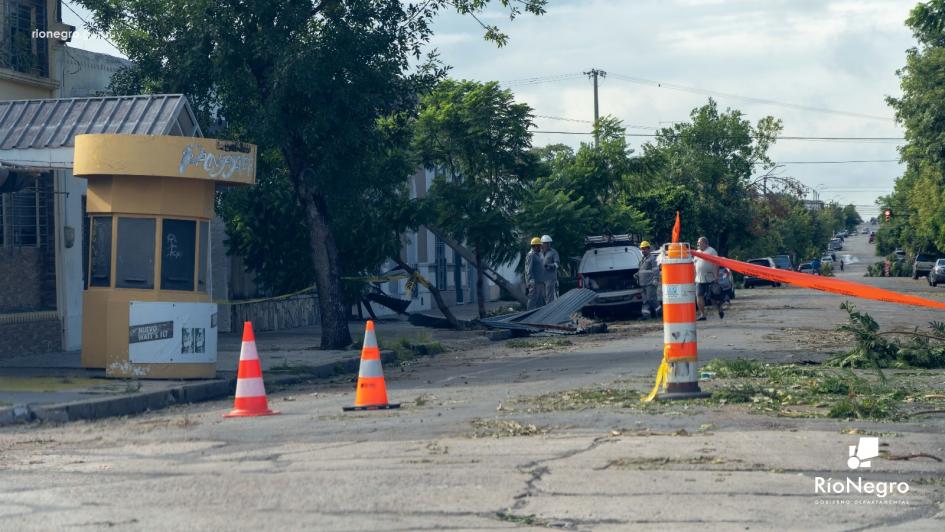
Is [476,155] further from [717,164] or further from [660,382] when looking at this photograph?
[717,164]

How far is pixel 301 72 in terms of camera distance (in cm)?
1647

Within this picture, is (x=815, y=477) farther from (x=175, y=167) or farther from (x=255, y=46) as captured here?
(x=255, y=46)

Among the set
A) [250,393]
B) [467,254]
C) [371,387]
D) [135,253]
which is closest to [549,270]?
[467,254]

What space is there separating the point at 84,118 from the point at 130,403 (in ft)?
15.3

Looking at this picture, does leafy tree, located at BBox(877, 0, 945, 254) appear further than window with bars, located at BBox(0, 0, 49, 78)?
Yes

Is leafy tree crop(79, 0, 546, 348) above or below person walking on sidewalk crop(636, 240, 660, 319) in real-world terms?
above

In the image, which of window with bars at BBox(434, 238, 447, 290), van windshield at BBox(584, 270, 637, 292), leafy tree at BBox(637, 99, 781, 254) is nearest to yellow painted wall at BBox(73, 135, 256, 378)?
van windshield at BBox(584, 270, 637, 292)

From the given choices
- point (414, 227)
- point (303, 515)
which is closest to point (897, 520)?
point (303, 515)

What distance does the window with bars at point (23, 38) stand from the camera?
59.2 feet

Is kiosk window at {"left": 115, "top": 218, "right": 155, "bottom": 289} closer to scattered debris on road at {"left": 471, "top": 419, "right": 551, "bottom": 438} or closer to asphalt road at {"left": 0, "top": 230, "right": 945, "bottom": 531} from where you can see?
asphalt road at {"left": 0, "top": 230, "right": 945, "bottom": 531}

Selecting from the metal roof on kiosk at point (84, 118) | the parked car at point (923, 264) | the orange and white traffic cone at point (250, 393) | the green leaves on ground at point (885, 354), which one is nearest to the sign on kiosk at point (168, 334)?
the metal roof on kiosk at point (84, 118)

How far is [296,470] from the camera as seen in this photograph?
7.36 m

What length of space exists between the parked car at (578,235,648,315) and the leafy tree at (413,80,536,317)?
7.17 ft

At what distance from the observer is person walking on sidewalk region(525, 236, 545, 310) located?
78.2 ft
